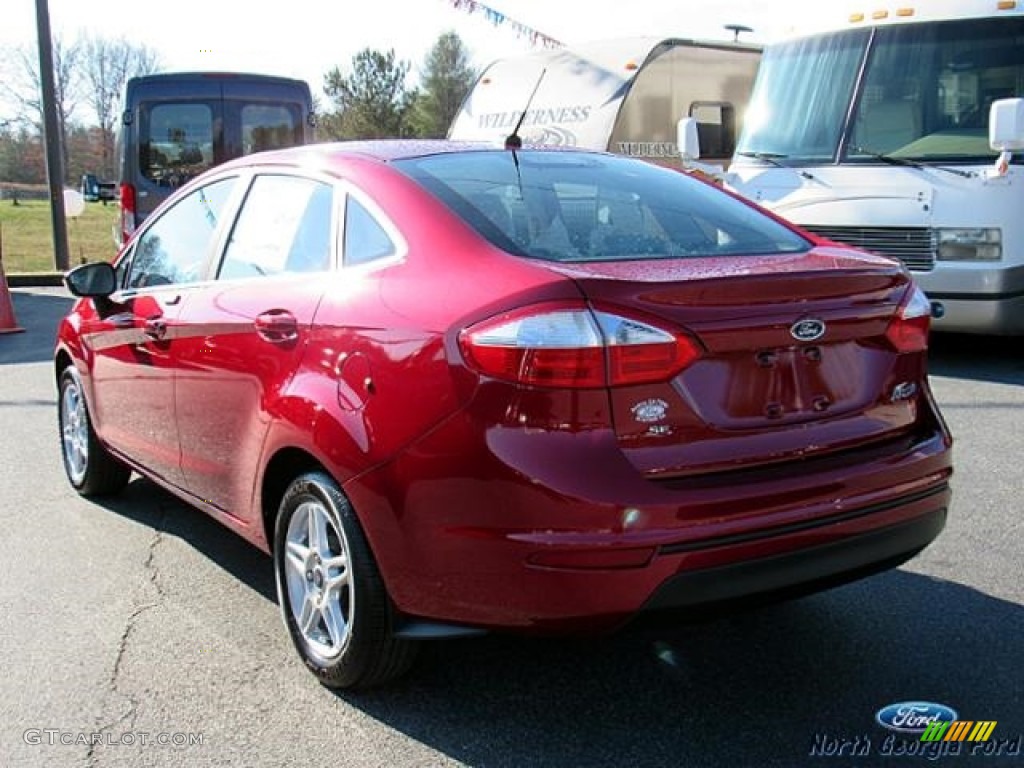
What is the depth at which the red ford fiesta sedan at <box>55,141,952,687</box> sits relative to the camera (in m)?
2.69

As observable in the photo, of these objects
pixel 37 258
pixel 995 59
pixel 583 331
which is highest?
pixel 995 59

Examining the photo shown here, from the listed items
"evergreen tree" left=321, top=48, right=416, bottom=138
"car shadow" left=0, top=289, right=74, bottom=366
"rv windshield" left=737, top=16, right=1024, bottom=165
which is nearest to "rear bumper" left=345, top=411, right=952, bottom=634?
"rv windshield" left=737, top=16, right=1024, bottom=165

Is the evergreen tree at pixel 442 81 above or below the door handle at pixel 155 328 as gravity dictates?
above

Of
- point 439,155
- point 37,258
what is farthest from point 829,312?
point 37,258

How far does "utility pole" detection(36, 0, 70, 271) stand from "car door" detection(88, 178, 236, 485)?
506 inches

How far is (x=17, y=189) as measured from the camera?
123 feet

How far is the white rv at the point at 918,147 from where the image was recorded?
7.69 meters

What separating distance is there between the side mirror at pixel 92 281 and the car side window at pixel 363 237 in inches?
Answer: 72.0

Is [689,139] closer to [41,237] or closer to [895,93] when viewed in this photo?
[895,93]

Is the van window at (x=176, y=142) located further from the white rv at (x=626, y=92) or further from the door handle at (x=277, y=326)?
the door handle at (x=277, y=326)

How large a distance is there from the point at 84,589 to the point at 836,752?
2850 millimetres

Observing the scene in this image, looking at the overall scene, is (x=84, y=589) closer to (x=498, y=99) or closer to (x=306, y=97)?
(x=306, y=97)

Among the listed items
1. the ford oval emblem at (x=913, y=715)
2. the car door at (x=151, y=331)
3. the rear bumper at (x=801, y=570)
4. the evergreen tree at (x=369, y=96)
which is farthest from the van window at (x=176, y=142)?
the evergreen tree at (x=369, y=96)

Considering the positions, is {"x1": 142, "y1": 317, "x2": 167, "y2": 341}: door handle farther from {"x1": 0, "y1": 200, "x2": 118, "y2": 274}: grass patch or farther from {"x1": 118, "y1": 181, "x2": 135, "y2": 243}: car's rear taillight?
{"x1": 0, "y1": 200, "x2": 118, "y2": 274}: grass patch
